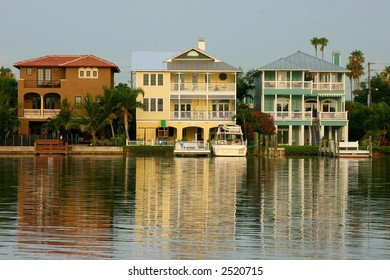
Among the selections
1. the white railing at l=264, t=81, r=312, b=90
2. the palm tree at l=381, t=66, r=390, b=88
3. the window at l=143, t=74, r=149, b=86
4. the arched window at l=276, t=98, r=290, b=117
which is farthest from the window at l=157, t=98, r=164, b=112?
the palm tree at l=381, t=66, r=390, b=88

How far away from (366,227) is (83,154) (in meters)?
47.2

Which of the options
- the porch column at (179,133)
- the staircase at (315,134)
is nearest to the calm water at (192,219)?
the porch column at (179,133)

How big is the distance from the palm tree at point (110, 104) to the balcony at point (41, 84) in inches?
277

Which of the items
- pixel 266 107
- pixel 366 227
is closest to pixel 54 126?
pixel 266 107

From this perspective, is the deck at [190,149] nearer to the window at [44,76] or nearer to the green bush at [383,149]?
the green bush at [383,149]

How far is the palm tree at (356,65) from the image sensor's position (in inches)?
3701

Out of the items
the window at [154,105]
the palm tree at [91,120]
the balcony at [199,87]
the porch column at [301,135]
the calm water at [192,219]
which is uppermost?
the balcony at [199,87]

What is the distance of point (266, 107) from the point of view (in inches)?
2857

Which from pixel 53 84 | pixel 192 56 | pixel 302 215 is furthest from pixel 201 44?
pixel 302 215

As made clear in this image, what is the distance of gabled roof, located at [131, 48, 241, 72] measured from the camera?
6988cm

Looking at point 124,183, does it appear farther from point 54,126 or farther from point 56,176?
point 54,126

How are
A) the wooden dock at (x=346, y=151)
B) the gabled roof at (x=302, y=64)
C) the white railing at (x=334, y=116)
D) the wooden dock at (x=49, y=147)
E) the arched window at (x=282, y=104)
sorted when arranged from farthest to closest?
the arched window at (x=282, y=104)
the gabled roof at (x=302, y=64)
the white railing at (x=334, y=116)
the wooden dock at (x=49, y=147)
the wooden dock at (x=346, y=151)

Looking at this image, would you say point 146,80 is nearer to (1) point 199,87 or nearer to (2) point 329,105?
(1) point 199,87

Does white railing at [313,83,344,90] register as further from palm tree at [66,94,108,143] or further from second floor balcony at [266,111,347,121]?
palm tree at [66,94,108,143]
